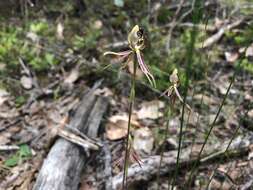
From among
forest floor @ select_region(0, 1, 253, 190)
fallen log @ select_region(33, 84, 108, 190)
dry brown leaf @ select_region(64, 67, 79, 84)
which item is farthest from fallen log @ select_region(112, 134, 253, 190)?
dry brown leaf @ select_region(64, 67, 79, 84)

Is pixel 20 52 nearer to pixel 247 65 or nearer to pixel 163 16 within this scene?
pixel 163 16

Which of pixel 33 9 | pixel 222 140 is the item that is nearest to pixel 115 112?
pixel 222 140

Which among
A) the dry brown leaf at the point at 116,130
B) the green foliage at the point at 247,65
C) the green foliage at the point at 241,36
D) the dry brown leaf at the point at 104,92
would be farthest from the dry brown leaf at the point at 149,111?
the green foliage at the point at 241,36

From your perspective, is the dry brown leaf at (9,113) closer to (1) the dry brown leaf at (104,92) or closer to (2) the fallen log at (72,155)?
(2) the fallen log at (72,155)

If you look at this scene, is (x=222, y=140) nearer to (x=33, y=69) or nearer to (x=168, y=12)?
(x=33, y=69)

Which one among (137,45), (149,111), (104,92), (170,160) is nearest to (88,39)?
(104,92)

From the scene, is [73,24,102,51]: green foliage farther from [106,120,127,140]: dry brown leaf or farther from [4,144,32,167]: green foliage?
[4,144,32,167]: green foliage
